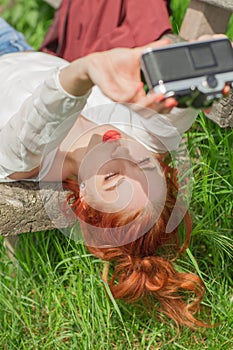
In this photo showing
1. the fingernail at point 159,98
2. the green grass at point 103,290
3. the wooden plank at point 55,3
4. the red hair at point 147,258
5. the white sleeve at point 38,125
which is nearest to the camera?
the fingernail at point 159,98

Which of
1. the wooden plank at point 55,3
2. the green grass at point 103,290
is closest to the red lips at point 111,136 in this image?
the green grass at point 103,290

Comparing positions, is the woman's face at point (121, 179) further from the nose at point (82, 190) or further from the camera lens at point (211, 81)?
the camera lens at point (211, 81)

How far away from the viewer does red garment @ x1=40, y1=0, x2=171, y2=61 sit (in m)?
2.82

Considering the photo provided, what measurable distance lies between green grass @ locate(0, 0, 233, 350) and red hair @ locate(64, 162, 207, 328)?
0.17 ft

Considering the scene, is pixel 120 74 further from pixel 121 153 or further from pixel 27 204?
pixel 27 204

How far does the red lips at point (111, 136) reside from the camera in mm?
2131

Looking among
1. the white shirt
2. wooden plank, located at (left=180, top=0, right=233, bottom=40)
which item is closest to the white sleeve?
the white shirt

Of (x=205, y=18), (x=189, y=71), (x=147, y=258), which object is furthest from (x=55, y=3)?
(x=189, y=71)

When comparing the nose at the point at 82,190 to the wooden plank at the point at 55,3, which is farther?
the wooden plank at the point at 55,3

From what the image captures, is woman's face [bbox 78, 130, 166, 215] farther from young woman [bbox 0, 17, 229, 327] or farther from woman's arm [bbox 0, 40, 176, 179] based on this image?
woman's arm [bbox 0, 40, 176, 179]

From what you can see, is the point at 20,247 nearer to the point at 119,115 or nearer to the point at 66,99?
the point at 119,115

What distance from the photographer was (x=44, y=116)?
1.90 meters

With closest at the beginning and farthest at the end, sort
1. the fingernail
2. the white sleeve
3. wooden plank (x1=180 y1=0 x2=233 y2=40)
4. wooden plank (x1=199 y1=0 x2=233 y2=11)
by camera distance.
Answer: the fingernail
the white sleeve
wooden plank (x1=199 y1=0 x2=233 y2=11)
wooden plank (x1=180 y1=0 x2=233 y2=40)

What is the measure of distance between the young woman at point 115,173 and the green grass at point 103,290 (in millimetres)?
69
